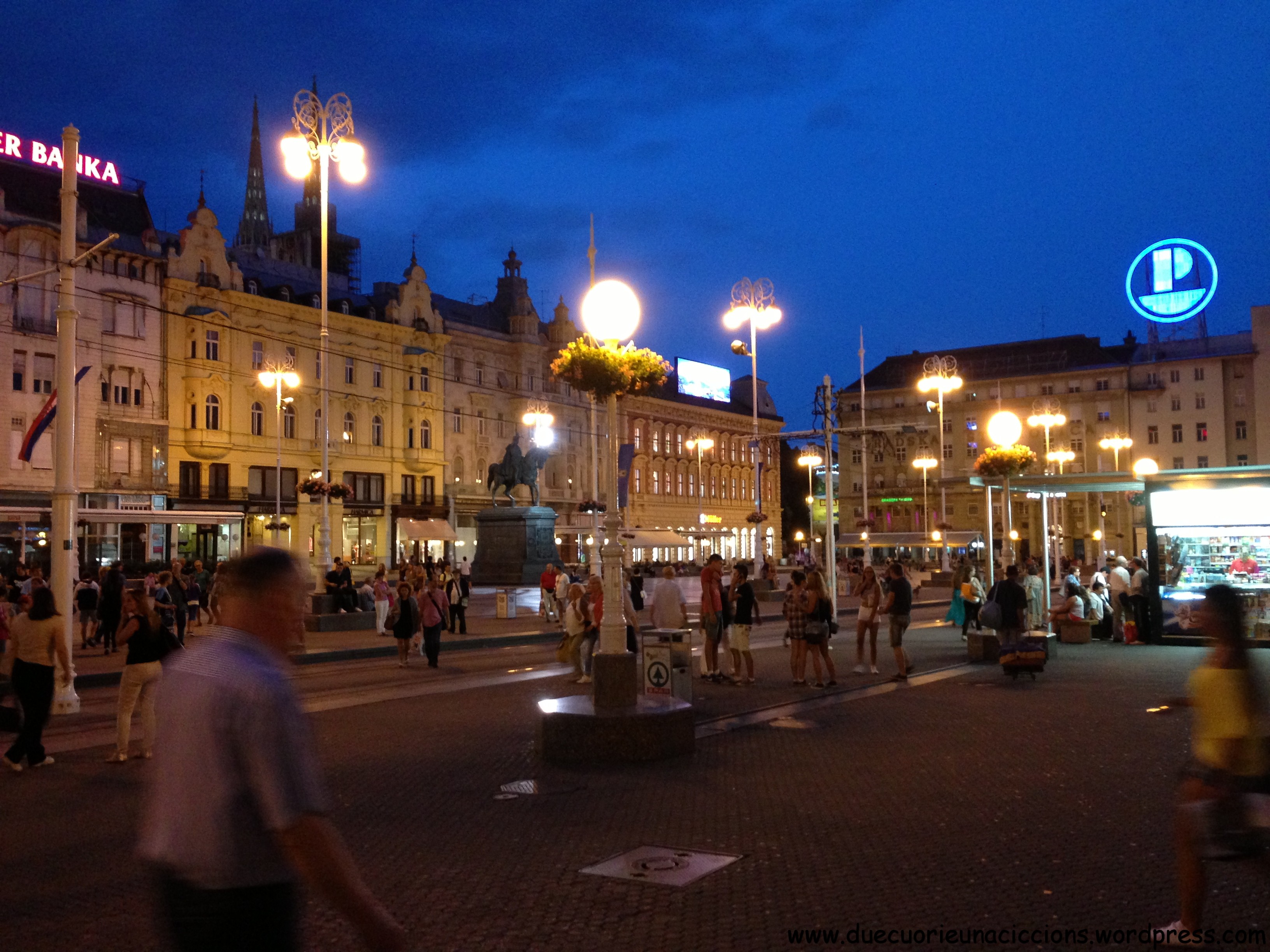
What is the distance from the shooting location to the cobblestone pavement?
578 centimetres

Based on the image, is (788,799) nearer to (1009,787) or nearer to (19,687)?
(1009,787)

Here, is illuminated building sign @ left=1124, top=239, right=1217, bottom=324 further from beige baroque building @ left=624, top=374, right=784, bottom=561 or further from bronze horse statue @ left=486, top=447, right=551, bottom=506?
beige baroque building @ left=624, top=374, right=784, bottom=561

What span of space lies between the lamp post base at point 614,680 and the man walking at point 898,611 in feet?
23.5

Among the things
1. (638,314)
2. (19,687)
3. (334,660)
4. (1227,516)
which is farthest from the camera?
(334,660)

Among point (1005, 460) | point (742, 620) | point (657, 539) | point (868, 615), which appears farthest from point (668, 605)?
point (657, 539)

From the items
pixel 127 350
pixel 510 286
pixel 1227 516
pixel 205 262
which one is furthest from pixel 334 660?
pixel 510 286

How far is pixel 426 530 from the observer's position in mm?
59062

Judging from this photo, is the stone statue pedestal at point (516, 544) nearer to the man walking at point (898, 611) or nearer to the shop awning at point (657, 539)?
the shop awning at point (657, 539)

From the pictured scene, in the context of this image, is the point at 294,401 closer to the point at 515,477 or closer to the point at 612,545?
the point at 515,477

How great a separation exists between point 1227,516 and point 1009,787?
13.6 metres

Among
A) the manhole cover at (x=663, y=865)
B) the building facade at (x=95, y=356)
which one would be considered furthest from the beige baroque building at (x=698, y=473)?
the manhole cover at (x=663, y=865)

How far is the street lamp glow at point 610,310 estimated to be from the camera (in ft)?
38.2

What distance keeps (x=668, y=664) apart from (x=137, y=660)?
17.4 feet

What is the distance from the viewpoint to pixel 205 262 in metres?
54.1
